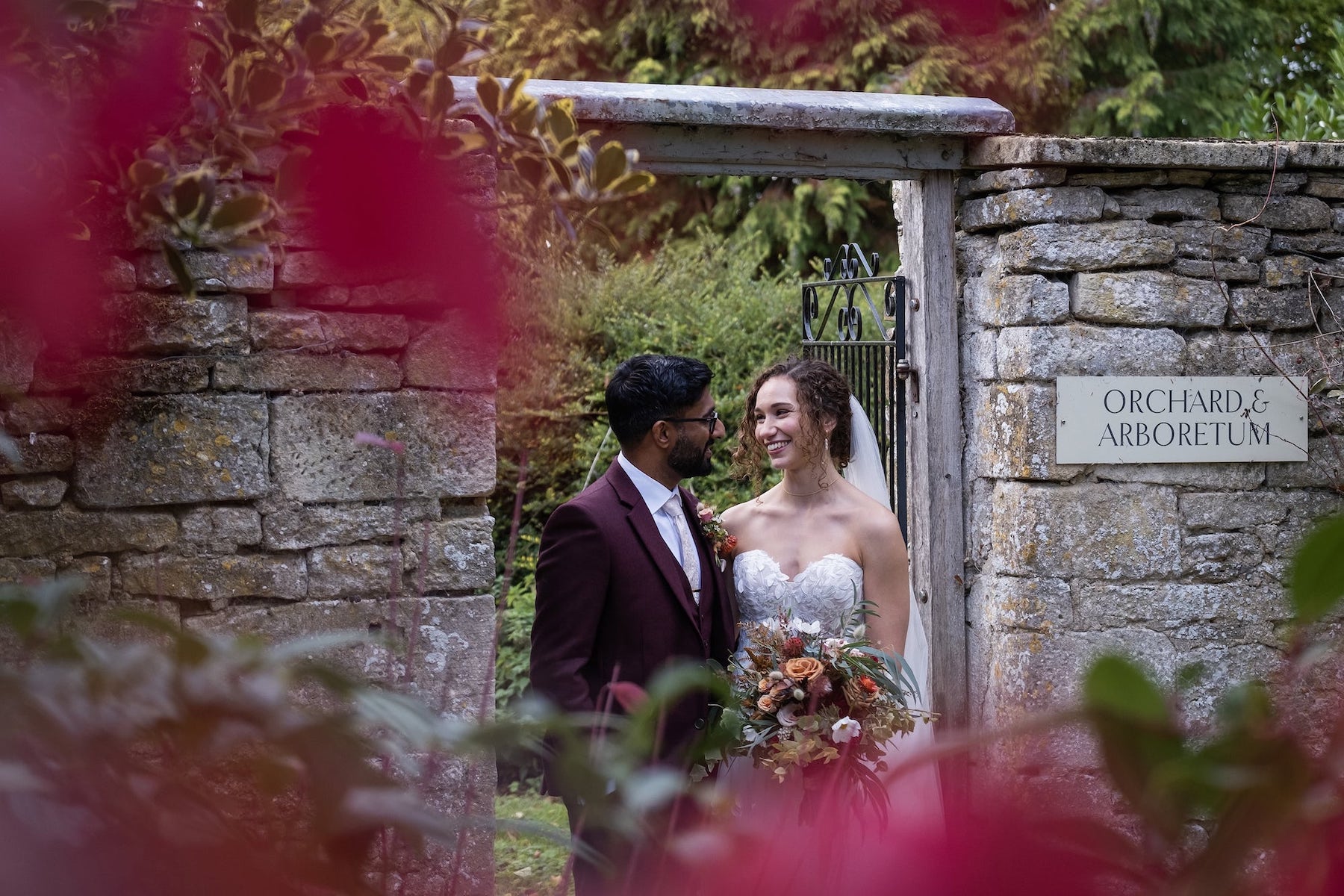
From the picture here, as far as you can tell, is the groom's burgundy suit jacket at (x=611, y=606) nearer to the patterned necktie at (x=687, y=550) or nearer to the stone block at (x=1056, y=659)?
the patterned necktie at (x=687, y=550)

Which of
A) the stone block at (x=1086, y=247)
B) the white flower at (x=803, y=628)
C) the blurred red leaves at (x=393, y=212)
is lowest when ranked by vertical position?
the white flower at (x=803, y=628)

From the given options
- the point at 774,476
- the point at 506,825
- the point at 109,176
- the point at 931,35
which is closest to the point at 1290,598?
the point at 506,825

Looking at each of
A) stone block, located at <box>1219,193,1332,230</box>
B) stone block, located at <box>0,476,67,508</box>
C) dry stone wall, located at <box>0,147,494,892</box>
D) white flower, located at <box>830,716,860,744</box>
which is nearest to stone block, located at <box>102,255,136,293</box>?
dry stone wall, located at <box>0,147,494,892</box>

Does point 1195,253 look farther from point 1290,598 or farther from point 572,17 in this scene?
point 572,17

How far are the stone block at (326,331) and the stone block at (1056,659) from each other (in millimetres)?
2203

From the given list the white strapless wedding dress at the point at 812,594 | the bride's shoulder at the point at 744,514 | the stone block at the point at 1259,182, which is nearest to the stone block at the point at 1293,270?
the stone block at the point at 1259,182

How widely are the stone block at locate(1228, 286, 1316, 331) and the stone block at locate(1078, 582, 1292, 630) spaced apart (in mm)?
879

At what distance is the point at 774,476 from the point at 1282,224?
10.8 feet

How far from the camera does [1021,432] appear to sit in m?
3.86

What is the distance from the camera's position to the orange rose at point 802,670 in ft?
10.3

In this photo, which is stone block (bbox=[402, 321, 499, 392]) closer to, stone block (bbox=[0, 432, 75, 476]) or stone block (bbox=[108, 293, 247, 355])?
stone block (bbox=[108, 293, 247, 355])

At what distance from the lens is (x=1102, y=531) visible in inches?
152

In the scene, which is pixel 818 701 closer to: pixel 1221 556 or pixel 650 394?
pixel 650 394

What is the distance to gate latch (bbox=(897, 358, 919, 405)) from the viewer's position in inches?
167
